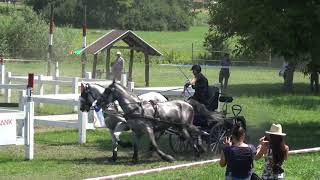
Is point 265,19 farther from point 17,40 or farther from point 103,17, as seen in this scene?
point 103,17

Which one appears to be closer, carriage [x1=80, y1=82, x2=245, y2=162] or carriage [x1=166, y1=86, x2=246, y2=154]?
carriage [x1=80, y1=82, x2=245, y2=162]

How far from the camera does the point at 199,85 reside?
50.0 ft

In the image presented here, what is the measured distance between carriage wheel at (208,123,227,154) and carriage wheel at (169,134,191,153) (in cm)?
50

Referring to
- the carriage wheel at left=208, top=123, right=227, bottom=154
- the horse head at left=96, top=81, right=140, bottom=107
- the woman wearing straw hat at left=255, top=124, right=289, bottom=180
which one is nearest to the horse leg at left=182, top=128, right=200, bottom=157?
the carriage wheel at left=208, top=123, right=227, bottom=154

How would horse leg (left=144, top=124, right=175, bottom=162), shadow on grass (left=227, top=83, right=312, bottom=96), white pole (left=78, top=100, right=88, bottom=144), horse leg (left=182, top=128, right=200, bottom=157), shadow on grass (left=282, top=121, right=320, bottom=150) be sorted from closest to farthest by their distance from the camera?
horse leg (left=144, top=124, right=175, bottom=162) < horse leg (left=182, top=128, right=200, bottom=157) < white pole (left=78, top=100, right=88, bottom=144) < shadow on grass (left=282, top=121, right=320, bottom=150) < shadow on grass (left=227, top=83, right=312, bottom=96)

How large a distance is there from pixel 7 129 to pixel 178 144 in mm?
3899

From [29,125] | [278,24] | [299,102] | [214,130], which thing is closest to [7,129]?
[29,125]

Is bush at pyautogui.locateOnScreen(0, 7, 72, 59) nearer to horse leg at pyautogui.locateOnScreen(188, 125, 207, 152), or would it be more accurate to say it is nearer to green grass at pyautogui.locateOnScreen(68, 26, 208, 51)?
green grass at pyautogui.locateOnScreen(68, 26, 208, 51)

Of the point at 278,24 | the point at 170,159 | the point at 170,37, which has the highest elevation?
the point at 170,37

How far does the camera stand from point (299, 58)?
19.4 meters

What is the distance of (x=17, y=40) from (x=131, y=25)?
43748 millimetres

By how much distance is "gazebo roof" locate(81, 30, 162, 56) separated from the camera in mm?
32022

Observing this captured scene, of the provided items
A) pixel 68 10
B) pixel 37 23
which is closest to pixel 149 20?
pixel 68 10

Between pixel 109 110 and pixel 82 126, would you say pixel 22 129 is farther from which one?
pixel 82 126
